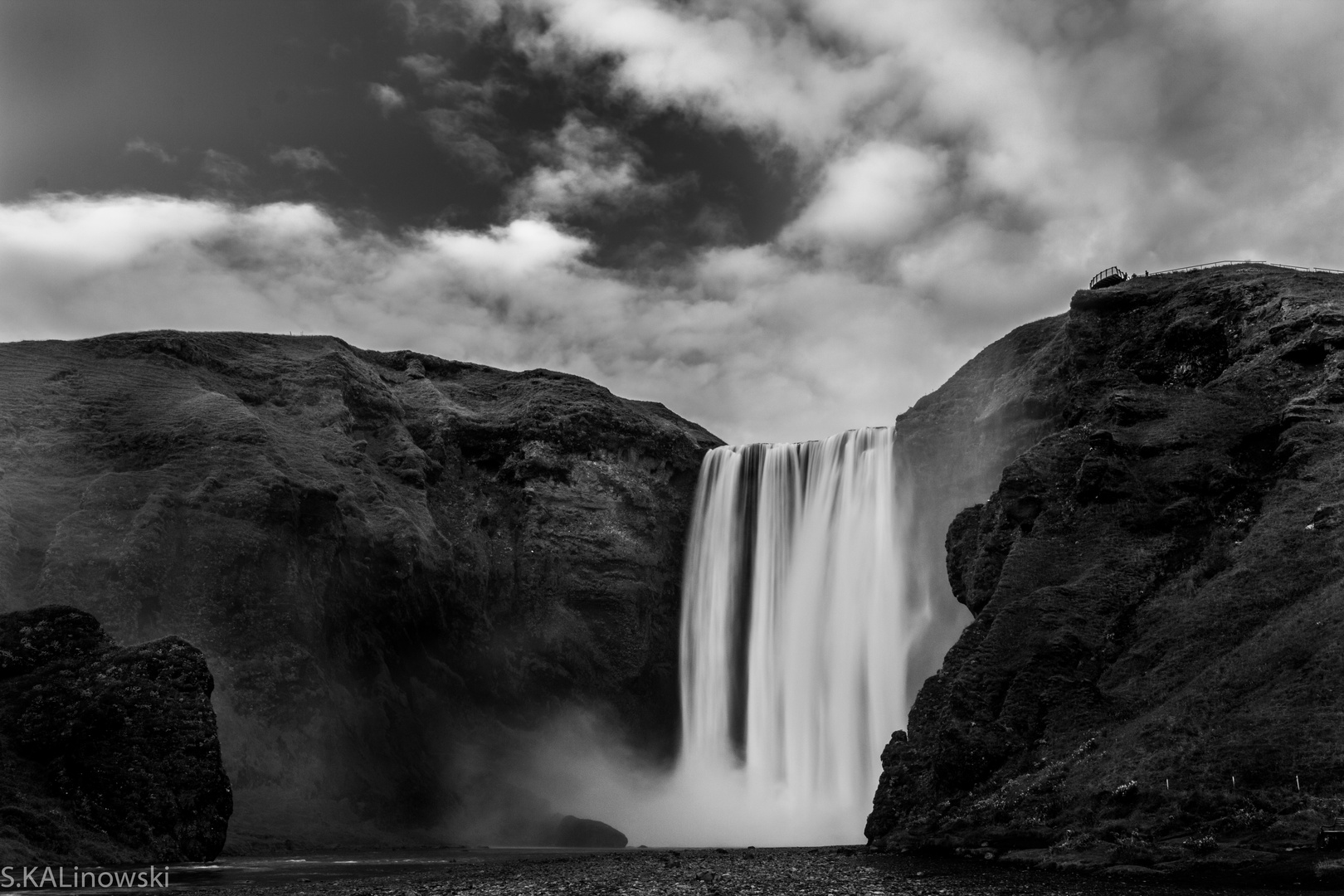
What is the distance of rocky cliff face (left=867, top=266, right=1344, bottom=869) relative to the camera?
31812 mm

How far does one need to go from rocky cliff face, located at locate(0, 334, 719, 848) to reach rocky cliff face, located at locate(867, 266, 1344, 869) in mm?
27581

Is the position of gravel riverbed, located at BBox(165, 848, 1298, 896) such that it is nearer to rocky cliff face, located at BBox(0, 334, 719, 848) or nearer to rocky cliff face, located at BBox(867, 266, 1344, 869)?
rocky cliff face, located at BBox(867, 266, 1344, 869)

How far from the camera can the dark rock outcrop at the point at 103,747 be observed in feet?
115

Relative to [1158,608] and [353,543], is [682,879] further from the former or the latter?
[353,543]

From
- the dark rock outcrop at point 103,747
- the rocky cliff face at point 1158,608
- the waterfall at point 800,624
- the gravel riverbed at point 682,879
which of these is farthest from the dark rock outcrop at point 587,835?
the dark rock outcrop at point 103,747

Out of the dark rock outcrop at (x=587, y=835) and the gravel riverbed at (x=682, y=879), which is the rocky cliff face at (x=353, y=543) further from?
the gravel riverbed at (x=682, y=879)

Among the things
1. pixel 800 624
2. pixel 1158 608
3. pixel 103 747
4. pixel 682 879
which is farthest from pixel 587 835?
pixel 1158 608

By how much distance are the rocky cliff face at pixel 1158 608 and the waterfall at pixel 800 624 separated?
496 inches

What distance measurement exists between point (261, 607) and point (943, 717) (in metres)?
34.0

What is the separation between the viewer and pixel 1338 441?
141 feet

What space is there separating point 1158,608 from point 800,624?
98.0ft

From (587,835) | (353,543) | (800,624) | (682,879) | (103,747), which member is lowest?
(587,835)

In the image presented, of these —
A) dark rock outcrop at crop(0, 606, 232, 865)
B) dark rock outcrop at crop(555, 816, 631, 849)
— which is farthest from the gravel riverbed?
dark rock outcrop at crop(555, 816, 631, 849)

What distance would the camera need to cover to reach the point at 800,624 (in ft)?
227
